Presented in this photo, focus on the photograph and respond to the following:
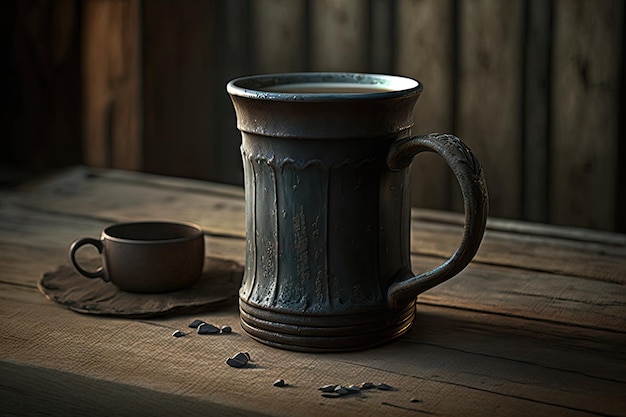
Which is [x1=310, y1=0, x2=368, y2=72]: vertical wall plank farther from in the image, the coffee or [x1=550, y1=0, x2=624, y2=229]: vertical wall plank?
the coffee

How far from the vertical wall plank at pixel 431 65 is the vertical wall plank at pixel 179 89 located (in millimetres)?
456

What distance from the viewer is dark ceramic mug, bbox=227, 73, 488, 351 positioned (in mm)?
929

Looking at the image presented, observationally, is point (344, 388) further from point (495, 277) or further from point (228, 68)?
point (228, 68)

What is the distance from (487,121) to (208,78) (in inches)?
25.6

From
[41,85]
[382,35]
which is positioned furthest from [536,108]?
[41,85]

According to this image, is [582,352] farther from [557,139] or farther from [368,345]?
[557,139]

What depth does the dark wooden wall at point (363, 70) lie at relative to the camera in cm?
199

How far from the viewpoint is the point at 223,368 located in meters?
0.94

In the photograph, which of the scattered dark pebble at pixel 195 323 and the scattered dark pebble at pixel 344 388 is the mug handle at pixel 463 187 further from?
the scattered dark pebble at pixel 195 323

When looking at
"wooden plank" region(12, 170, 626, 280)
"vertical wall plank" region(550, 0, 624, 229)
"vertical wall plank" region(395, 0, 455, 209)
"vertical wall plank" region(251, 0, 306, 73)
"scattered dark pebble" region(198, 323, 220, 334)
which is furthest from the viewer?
"vertical wall plank" region(251, 0, 306, 73)

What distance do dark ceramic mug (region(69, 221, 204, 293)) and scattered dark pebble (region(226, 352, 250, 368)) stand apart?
19cm

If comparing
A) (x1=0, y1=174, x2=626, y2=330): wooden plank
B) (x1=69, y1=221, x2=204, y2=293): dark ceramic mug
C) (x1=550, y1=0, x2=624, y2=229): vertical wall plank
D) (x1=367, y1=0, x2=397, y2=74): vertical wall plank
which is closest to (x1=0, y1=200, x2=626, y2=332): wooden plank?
(x1=0, y1=174, x2=626, y2=330): wooden plank

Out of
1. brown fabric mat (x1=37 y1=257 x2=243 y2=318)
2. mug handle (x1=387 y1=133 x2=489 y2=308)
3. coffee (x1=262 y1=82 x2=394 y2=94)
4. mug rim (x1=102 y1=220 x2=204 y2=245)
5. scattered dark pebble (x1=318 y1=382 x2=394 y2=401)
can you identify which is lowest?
Result: scattered dark pebble (x1=318 y1=382 x2=394 y2=401)

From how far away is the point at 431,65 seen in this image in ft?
6.88
